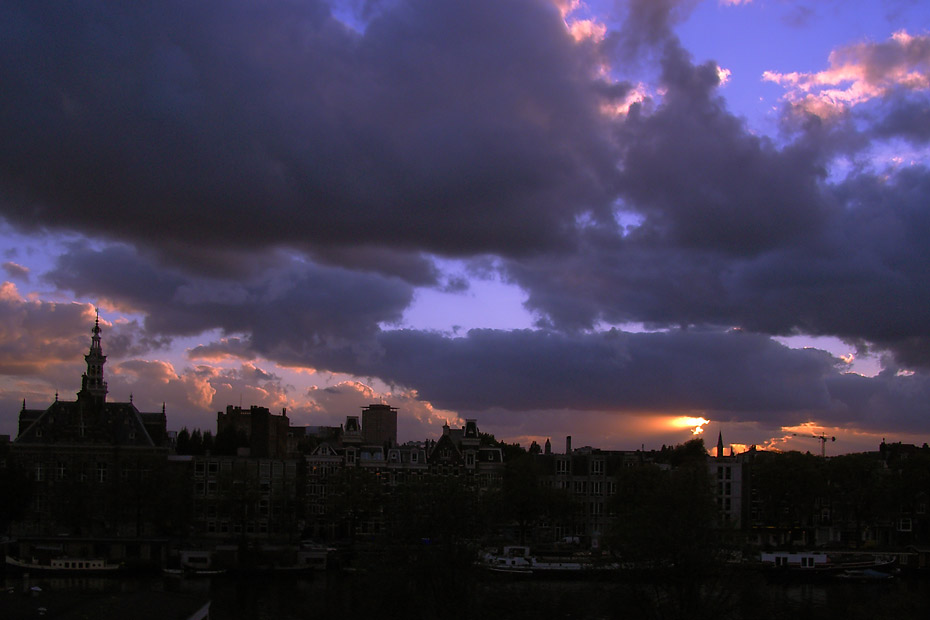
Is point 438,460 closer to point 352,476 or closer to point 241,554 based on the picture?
point 352,476

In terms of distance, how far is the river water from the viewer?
62.4 m

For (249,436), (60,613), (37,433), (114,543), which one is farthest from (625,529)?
(249,436)

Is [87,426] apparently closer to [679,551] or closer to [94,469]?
Answer: [94,469]

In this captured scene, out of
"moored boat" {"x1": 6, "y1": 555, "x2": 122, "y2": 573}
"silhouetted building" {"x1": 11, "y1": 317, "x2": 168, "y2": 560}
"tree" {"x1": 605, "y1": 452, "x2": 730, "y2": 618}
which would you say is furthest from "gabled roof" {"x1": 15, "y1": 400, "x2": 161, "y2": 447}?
"tree" {"x1": 605, "y1": 452, "x2": 730, "y2": 618}

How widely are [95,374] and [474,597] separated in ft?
326

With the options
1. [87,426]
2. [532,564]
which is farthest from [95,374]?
[532,564]

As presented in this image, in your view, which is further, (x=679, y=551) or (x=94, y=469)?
(x=94, y=469)

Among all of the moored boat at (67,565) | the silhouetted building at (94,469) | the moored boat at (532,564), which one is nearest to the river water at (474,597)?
the moored boat at (67,565)

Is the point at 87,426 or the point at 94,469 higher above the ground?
the point at 87,426

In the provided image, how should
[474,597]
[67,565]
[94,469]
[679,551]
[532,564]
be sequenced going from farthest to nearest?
[94,469] < [532,564] < [67,565] < [474,597] < [679,551]

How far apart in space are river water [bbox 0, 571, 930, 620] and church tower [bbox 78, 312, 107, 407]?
44775 millimetres

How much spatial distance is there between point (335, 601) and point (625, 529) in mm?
37529

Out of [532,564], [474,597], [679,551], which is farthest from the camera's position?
[532,564]

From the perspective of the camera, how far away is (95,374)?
6029 inches
